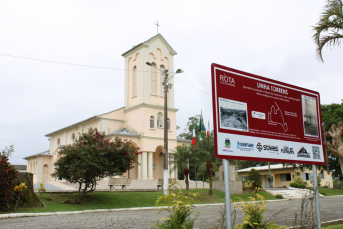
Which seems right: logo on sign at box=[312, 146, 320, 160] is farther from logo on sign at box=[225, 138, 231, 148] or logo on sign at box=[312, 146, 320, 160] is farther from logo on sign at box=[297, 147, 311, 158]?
logo on sign at box=[225, 138, 231, 148]

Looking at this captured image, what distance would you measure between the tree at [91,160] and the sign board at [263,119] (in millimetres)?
10794

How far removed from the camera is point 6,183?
1238 centimetres

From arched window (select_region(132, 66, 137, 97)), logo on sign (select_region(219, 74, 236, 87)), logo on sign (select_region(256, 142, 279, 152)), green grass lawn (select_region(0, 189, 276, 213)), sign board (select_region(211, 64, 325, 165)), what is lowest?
green grass lawn (select_region(0, 189, 276, 213))

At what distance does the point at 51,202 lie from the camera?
15180 mm

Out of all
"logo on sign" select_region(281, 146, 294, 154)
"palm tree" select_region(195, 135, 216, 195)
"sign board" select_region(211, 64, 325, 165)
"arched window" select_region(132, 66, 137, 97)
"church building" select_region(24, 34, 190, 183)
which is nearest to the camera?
"sign board" select_region(211, 64, 325, 165)

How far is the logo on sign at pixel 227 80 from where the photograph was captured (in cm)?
533

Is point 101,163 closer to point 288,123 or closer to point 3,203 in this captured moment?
point 3,203

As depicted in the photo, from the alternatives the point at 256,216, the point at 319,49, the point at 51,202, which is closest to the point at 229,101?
the point at 256,216

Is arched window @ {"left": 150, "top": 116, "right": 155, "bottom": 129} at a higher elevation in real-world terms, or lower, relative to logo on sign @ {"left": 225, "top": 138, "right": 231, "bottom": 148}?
higher

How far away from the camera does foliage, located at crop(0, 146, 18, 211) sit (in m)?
12.3

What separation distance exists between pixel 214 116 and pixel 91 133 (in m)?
13.1

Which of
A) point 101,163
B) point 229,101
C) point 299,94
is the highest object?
point 299,94

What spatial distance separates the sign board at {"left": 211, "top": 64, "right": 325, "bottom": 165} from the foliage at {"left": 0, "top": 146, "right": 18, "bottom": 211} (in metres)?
10.6

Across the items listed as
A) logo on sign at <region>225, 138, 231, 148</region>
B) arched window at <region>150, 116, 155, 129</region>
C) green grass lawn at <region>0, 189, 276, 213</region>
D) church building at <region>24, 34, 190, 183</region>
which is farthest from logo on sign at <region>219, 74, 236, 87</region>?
arched window at <region>150, 116, 155, 129</region>
